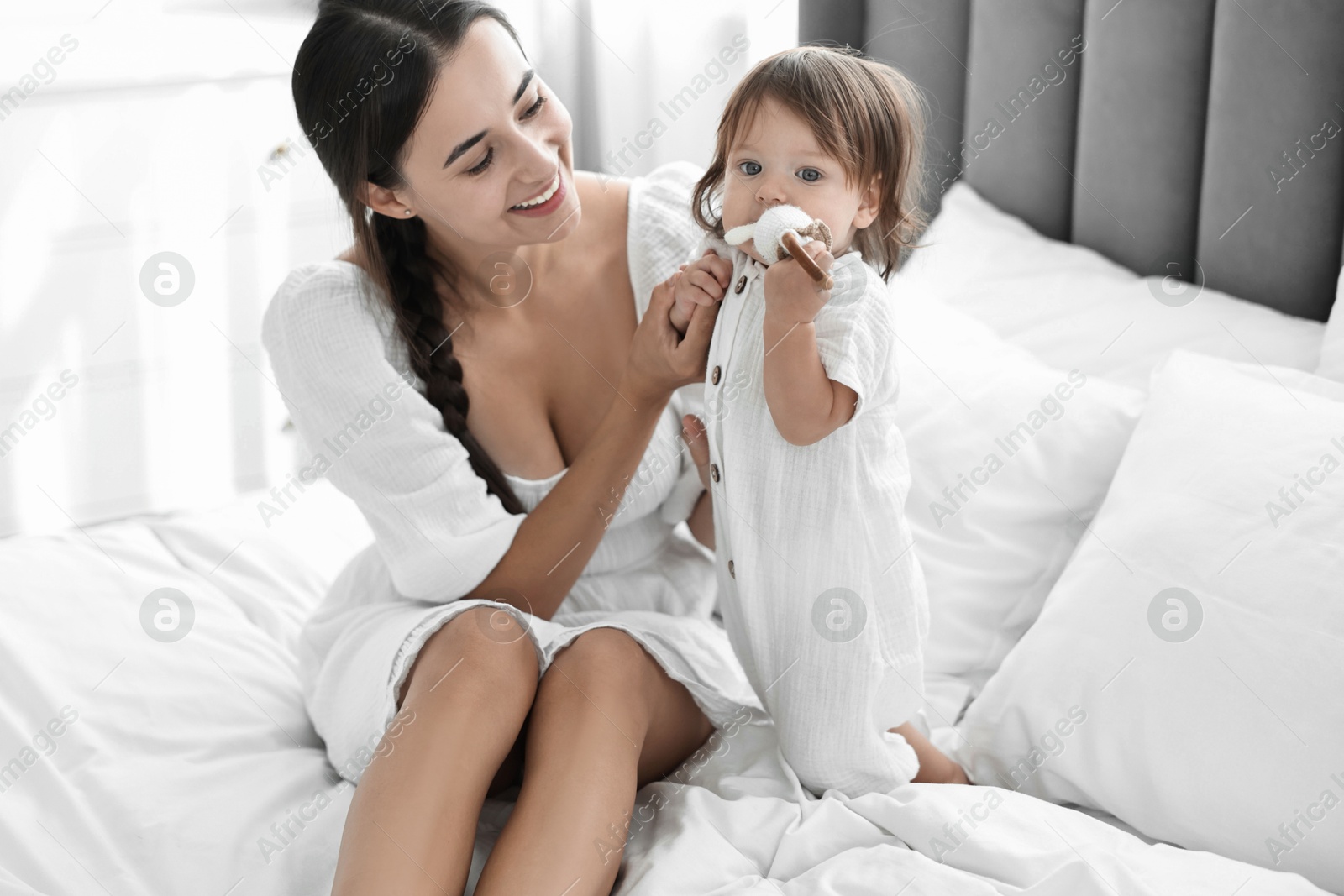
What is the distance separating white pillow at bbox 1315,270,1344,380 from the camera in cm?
122

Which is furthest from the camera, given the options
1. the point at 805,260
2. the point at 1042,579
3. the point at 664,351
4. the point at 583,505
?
the point at 1042,579

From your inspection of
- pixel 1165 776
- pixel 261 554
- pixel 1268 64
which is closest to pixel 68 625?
pixel 261 554

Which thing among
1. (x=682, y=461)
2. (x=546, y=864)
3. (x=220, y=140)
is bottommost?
(x=546, y=864)

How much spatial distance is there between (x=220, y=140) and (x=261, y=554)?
1154 millimetres

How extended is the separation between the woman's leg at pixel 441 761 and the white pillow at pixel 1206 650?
0.49 meters

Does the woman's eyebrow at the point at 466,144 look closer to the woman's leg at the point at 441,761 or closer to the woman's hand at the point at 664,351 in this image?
the woman's hand at the point at 664,351

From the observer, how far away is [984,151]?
1769mm

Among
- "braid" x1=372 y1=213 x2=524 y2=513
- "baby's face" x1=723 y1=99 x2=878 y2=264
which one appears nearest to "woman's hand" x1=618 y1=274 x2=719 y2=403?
"baby's face" x1=723 y1=99 x2=878 y2=264

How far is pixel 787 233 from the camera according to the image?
0.89 m

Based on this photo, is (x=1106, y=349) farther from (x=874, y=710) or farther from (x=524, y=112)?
(x=524, y=112)

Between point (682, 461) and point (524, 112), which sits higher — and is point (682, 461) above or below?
below

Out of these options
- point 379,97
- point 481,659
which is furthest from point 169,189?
point 481,659

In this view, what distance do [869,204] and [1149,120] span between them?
0.68 m

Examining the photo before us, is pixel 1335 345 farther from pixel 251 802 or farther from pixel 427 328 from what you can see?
pixel 251 802
